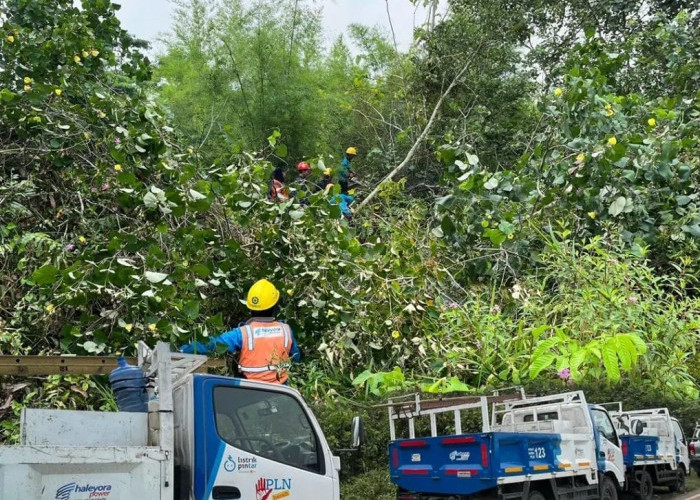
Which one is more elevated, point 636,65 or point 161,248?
point 636,65

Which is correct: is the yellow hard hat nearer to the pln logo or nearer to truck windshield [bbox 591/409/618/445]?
the pln logo

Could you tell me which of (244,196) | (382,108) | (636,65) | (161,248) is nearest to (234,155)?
(244,196)

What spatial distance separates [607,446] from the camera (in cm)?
862

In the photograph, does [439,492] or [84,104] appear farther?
[84,104]

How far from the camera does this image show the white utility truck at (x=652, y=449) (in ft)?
31.0

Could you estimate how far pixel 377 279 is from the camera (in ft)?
33.4

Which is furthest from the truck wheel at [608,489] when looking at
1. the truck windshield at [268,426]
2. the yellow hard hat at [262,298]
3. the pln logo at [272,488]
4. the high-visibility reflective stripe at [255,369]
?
the pln logo at [272,488]

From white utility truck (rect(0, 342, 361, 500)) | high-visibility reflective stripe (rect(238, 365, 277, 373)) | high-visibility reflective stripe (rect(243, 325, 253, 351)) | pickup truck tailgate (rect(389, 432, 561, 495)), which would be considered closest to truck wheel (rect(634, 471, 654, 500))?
pickup truck tailgate (rect(389, 432, 561, 495))

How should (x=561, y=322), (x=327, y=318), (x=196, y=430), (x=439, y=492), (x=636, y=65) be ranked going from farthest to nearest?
(x=636, y=65)
(x=561, y=322)
(x=327, y=318)
(x=439, y=492)
(x=196, y=430)

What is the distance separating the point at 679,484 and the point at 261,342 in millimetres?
7011

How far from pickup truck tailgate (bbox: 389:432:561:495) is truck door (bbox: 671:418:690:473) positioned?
3.86 meters

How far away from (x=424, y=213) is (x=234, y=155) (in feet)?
16.0

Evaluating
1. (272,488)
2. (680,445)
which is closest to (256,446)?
(272,488)

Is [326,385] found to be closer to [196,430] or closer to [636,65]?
[196,430]
